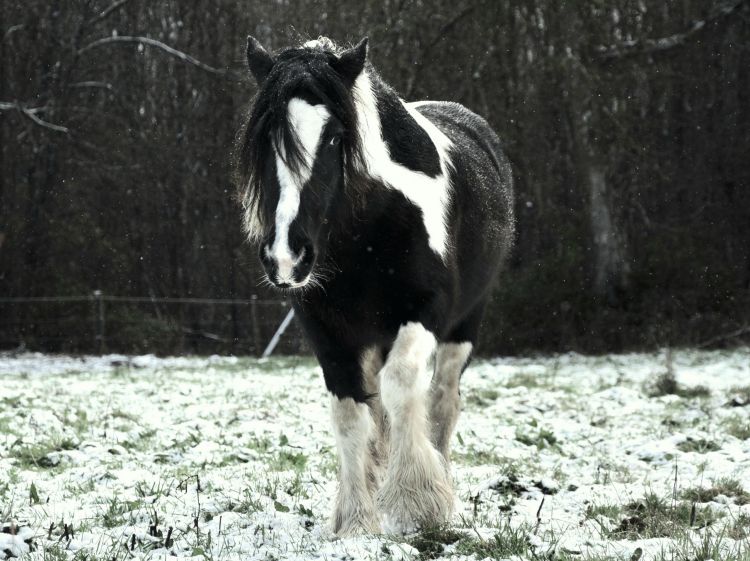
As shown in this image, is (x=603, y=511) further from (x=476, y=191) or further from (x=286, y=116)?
(x=286, y=116)

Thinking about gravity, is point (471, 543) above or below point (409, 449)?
below

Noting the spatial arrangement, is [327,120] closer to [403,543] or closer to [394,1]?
[403,543]

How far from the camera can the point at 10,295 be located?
18.7 m

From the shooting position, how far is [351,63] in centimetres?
411

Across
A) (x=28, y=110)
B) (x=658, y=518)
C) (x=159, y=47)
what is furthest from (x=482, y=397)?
(x=159, y=47)

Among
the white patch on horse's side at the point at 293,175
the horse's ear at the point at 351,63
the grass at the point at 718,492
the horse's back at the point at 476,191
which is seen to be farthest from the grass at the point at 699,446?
the white patch on horse's side at the point at 293,175

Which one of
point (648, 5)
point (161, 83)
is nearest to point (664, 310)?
point (648, 5)

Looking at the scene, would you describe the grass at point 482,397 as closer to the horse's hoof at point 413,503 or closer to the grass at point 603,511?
the grass at point 603,511

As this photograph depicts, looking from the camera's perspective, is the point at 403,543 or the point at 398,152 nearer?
the point at 403,543

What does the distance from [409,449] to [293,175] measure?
1.24 metres

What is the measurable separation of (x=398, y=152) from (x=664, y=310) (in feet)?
45.1

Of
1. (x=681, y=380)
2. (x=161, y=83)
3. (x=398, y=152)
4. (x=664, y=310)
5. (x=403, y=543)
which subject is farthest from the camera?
(x=161, y=83)

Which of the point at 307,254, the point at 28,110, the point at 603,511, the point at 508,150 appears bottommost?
the point at 603,511

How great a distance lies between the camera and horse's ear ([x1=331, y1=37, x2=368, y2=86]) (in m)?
4.09
